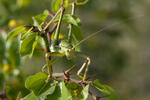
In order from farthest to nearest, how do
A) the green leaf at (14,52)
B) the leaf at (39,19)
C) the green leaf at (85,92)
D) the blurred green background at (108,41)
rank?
1. the blurred green background at (108,41)
2. the green leaf at (14,52)
3. the leaf at (39,19)
4. the green leaf at (85,92)

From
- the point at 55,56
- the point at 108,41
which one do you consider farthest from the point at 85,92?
the point at 108,41

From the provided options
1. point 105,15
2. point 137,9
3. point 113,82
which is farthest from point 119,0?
point 137,9

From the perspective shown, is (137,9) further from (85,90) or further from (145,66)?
(85,90)

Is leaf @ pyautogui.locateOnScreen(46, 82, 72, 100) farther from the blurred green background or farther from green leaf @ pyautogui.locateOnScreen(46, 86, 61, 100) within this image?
the blurred green background

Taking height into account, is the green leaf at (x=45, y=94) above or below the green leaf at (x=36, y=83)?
below

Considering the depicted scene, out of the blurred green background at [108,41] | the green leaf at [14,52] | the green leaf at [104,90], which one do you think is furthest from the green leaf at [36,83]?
the green leaf at [14,52]

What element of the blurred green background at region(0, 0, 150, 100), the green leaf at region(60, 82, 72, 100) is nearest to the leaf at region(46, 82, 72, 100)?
the green leaf at region(60, 82, 72, 100)

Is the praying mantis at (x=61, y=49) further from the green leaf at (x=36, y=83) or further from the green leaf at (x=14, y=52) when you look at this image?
the green leaf at (x=14, y=52)
